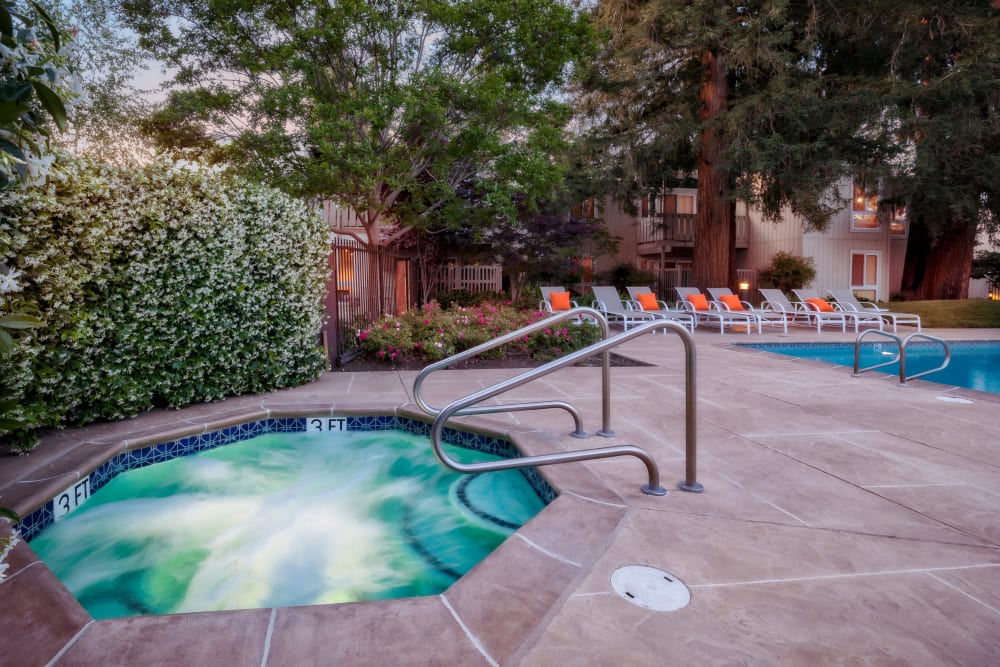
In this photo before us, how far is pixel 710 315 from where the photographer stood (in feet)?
40.4

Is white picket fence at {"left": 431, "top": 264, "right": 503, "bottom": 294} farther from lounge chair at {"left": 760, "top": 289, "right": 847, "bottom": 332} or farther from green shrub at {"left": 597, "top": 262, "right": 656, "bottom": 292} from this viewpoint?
lounge chair at {"left": 760, "top": 289, "right": 847, "bottom": 332}

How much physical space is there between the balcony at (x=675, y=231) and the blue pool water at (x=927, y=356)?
9.04m

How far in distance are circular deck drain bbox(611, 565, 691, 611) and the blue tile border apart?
898 mm

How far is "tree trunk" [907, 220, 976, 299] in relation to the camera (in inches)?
646

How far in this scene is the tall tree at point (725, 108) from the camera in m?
Answer: 12.7

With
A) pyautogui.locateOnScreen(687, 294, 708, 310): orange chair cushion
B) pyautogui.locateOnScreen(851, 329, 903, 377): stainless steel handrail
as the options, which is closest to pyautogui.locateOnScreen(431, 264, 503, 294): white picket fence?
pyautogui.locateOnScreen(687, 294, 708, 310): orange chair cushion

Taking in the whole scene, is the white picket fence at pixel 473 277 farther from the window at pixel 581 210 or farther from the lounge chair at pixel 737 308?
the lounge chair at pixel 737 308

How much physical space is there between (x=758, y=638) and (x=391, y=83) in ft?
26.8

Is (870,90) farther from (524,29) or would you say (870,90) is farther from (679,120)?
(524,29)

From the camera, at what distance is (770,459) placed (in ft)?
10.7

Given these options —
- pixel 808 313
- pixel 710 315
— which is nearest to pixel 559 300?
pixel 710 315

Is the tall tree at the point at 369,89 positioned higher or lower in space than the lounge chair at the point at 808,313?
higher

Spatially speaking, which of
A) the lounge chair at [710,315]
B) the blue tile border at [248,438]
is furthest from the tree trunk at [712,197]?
the blue tile border at [248,438]

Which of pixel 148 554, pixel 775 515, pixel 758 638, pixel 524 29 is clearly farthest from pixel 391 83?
pixel 758 638
